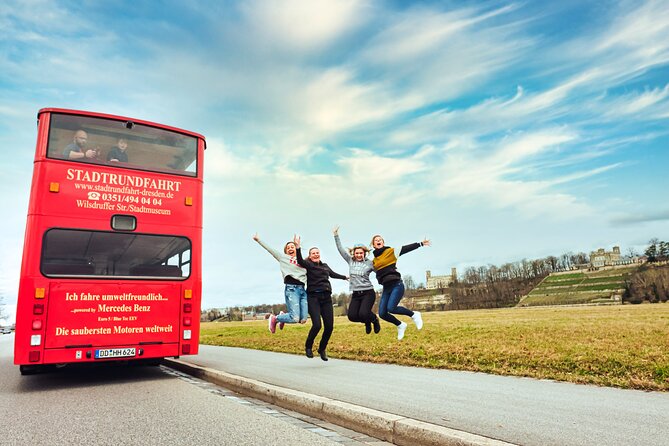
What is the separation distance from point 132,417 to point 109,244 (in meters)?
4.05

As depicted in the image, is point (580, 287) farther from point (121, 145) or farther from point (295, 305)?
point (121, 145)

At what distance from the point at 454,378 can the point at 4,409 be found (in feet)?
22.5

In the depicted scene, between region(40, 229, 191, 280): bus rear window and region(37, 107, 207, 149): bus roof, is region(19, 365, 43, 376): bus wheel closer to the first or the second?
A: region(40, 229, 191, 280): bus rear window

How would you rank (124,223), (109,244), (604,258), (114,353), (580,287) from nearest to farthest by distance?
(114,353)
(109,244)
(124,223)
(580,287)
(604,258)

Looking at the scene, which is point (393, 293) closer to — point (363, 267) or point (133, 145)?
point (363, 267)

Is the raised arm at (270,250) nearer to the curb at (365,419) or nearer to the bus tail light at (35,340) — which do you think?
the curb at (365,419)

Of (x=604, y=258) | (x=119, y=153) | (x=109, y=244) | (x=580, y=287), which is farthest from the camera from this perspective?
(x=604, y=258)

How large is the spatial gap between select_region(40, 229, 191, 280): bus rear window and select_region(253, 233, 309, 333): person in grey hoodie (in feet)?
6.63

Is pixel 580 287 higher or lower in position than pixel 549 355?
higher

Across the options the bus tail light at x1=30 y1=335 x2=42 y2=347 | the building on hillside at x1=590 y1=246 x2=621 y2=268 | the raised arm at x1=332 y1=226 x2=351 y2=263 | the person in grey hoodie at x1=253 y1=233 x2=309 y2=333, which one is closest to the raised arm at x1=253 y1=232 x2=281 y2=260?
the person in grey hoodie at x1=253 y1=233 x2=309 y2=333

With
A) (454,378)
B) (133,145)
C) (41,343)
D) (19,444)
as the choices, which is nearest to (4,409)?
(41,343)

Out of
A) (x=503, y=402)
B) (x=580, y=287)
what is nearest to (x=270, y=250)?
(x=503, y=402)

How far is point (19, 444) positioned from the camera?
17.2ft

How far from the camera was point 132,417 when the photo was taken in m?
6.45
